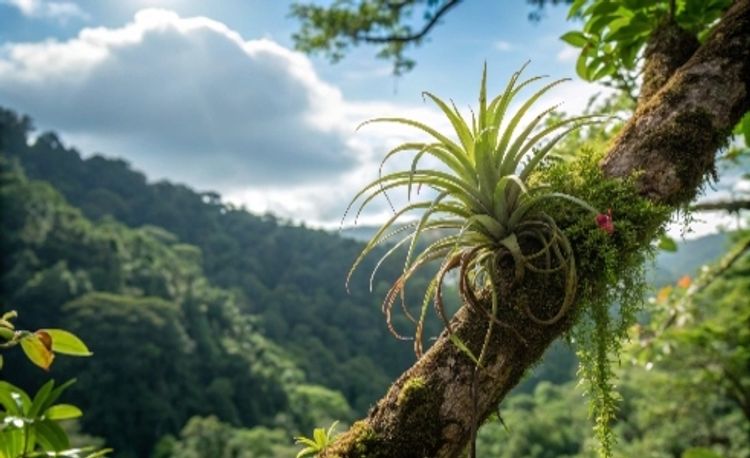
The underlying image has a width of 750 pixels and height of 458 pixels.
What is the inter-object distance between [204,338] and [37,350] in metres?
58.9

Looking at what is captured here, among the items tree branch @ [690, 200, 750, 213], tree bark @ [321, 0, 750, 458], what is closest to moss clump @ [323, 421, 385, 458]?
tree bark @ [321, 0, 750, 458]

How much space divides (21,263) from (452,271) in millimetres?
58566

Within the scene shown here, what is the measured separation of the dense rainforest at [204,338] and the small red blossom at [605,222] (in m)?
17.6

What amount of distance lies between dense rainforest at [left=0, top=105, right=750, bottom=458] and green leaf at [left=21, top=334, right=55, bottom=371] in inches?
716

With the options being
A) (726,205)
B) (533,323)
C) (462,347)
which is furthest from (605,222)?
(726,205)

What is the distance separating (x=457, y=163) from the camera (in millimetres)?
1516

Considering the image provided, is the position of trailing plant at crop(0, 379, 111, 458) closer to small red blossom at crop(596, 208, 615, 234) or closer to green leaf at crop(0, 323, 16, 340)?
green leaf at crop(0, 323, 16, 340)

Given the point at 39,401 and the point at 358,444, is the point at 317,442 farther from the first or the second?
the point at 39,401

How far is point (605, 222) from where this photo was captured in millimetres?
1430

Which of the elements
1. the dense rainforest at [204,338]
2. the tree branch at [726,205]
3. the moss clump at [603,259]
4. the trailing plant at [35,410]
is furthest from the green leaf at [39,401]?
the dense rainforest at [204,338]

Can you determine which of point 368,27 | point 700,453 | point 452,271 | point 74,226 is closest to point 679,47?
point 452,271

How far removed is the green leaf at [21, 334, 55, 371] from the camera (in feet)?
4.61

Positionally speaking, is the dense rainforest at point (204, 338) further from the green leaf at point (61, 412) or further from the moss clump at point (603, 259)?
the green leaf at point (61, 412)

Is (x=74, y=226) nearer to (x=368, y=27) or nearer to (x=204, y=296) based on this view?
(x=204, y=296)
